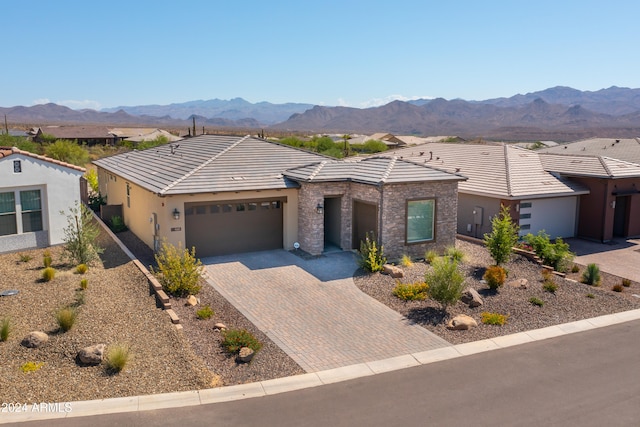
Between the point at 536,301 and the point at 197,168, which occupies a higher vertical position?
the point at 197,168

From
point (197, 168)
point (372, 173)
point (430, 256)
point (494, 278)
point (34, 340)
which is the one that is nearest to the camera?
point (34, 340)

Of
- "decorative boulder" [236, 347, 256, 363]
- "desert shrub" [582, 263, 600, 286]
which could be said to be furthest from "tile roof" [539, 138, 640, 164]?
"decorative boulder" [236, 347, 256, 363]

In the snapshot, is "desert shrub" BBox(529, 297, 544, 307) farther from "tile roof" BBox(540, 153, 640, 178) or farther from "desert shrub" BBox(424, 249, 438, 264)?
"tile roof" BBox(540, 153, 640, 178)

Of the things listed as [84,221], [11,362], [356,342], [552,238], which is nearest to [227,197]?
[84,221]

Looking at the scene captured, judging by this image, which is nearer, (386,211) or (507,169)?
(386,211)

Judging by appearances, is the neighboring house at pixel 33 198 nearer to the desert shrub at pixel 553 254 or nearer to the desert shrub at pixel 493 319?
the desert shrub at pixel 493 319

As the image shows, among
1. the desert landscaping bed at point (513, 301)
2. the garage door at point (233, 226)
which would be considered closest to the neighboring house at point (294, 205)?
the garage door at point (233, 226)

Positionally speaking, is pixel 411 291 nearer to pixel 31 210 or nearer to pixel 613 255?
pixel 613 255

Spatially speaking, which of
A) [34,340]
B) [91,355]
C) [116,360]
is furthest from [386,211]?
[34,340]
